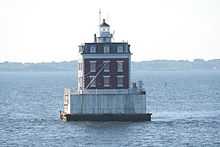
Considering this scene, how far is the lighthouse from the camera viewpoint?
94.5 metres

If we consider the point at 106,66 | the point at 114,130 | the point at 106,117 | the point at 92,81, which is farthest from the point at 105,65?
the point at 114,130

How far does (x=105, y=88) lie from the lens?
9688 cm

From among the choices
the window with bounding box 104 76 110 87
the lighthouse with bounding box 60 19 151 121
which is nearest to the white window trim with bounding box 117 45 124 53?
the lighthouse with bounding box 60 19 151 121

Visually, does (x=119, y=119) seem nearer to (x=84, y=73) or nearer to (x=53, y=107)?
(x=84, y=73)

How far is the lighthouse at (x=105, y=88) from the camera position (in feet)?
310

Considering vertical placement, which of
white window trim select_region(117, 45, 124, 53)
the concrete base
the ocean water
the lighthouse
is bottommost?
the ocean water

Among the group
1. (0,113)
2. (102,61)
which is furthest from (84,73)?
(0,113)

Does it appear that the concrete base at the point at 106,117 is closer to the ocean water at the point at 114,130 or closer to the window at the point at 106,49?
the ocean water at the point at 114,130

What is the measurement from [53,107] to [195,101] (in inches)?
1068

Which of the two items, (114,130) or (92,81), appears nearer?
(114,130)

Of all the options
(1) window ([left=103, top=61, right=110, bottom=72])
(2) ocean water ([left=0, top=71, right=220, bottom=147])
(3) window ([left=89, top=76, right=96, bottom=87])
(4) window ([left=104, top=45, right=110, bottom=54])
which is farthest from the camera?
(4) window ([left=104, top=45, right=110, bottom=54])

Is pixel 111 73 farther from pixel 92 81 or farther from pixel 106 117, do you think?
pixel 106 117

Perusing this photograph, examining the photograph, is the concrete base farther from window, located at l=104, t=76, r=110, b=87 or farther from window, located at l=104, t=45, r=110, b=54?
window, located at l=104, t=45, r=110, b=54

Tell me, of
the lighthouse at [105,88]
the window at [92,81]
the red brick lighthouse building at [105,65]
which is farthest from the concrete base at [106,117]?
the window at [92,81]
